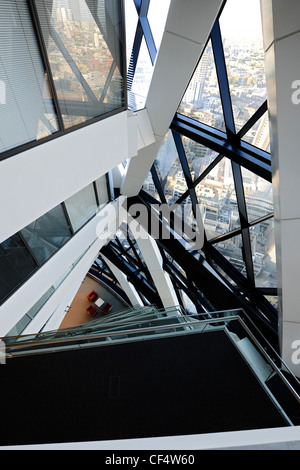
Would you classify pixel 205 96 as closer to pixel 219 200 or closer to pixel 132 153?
pixel 132 153

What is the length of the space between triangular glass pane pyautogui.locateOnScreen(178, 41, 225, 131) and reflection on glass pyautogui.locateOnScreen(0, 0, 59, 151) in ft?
16.4

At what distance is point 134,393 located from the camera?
606 cm

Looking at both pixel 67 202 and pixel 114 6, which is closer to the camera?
pixel 114 6

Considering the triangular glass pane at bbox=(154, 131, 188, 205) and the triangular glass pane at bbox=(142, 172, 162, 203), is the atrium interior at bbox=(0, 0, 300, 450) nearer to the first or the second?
the triangular glass pane at bbox=(154, 131, 188, 205)

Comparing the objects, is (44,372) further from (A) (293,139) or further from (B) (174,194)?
(B) (174,194)

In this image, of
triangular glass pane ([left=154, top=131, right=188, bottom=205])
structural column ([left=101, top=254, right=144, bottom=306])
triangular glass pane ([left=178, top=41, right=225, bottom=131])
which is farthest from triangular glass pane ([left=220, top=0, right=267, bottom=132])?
structural column ([left=101, top=254, right=144, bottom=306])

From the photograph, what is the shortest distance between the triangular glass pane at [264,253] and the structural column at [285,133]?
8.84 feet

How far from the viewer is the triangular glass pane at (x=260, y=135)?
8320 mm

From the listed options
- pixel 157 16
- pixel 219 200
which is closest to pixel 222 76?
pixel 157 16

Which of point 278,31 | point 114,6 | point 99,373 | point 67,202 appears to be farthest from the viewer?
point 67,202

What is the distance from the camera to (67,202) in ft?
35.4

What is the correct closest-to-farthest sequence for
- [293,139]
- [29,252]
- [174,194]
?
[293,139]
[29,252]
[174,194]
